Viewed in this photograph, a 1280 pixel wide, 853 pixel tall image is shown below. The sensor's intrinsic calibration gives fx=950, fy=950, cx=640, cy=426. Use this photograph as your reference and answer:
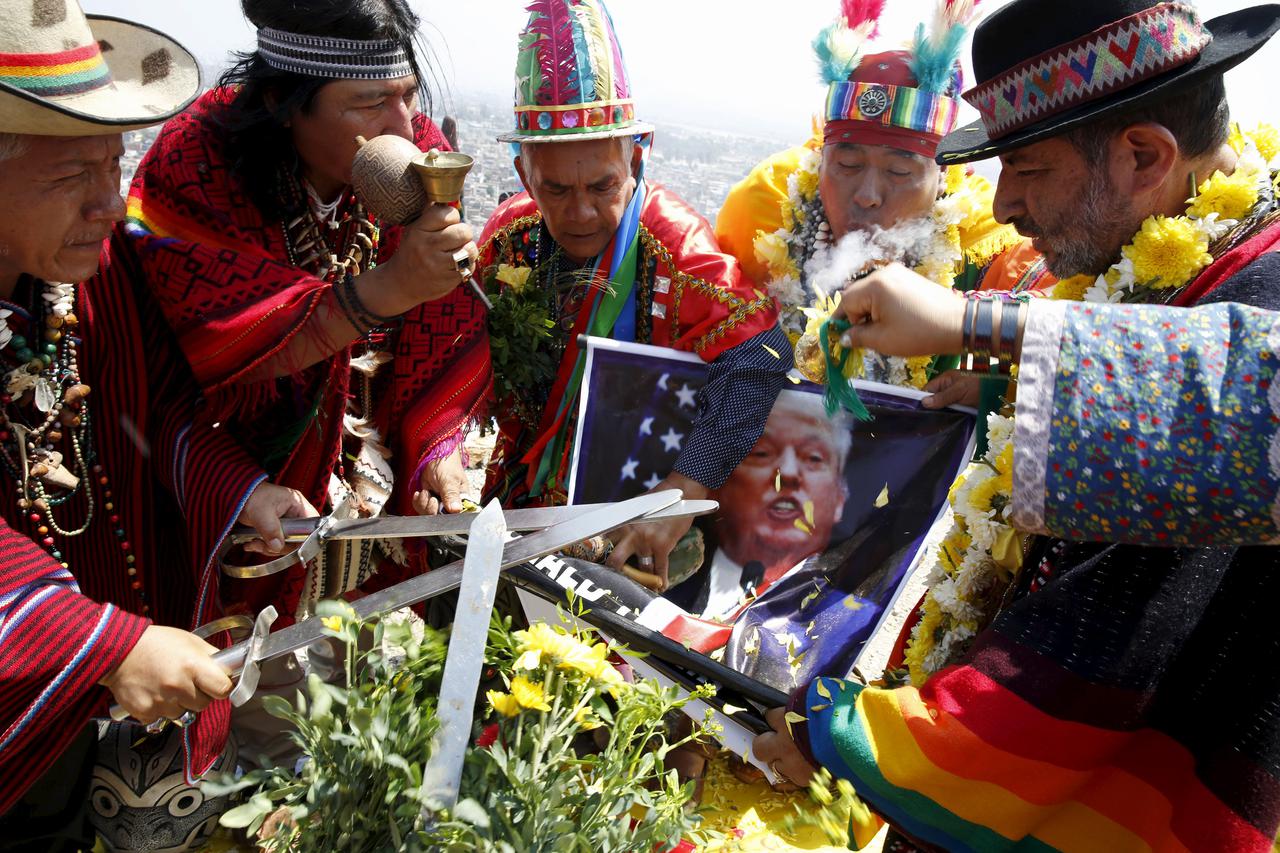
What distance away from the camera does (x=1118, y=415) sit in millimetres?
1438

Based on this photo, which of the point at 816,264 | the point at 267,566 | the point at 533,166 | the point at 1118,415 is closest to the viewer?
the point at 1118,415

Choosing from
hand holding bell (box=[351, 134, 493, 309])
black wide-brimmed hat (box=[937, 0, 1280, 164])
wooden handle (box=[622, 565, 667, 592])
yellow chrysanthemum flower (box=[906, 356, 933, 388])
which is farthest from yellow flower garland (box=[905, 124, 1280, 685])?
hand holding bell (box=[351, 134, 493, 309])

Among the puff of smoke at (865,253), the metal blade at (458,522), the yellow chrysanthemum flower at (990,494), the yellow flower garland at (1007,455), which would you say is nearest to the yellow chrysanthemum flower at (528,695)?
the metal blade at (458,522)

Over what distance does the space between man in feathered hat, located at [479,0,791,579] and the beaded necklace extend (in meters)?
1.26

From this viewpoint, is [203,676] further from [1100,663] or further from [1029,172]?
[1029,172]

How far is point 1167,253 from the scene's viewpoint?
70.2 inches

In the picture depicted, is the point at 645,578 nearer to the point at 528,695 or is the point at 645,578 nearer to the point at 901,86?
the point at 528,695

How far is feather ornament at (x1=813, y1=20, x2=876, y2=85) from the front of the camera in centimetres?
354

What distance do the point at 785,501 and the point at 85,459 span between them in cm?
187

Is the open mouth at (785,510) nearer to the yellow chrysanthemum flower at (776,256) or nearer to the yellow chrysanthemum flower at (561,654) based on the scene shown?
the yellow chrysanthemum flower at (776,256)

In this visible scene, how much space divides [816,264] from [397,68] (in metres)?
1.64

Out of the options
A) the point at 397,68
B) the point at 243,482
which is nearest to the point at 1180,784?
the point at 243,482

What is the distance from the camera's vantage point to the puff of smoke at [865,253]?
11.1 ft

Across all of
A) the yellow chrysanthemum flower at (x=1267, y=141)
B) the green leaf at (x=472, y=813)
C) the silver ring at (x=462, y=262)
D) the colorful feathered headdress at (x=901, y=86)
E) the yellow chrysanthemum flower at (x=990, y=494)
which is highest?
the colorful feathered headdress at (x=901, y=86)
